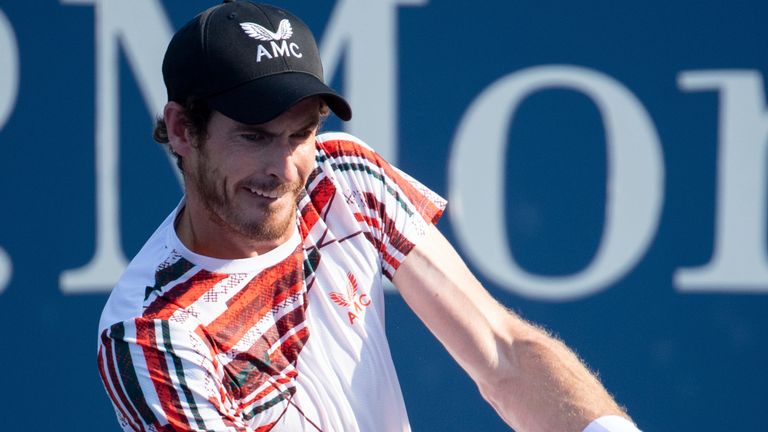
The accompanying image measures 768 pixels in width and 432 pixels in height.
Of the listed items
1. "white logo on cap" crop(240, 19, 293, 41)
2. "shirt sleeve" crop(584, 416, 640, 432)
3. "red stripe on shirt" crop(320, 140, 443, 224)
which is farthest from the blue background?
"shirt sleeve" crop(584, 416, 640, 432)

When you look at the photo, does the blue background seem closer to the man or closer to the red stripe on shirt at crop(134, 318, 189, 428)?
the man

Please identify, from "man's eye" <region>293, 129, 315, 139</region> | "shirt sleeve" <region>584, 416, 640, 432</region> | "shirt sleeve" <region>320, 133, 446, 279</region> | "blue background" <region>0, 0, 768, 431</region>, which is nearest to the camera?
"shirt sleeve" <region>584, 416, 640, 432</region>

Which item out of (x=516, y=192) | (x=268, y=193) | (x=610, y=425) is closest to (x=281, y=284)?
(x=268, y=193)

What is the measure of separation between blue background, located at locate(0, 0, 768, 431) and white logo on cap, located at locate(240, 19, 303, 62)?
4.70 ft

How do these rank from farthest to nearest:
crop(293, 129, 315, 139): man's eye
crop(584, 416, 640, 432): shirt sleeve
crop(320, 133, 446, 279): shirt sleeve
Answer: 1. crop(320, 133, 446, 279): shirt sleeve
2. crop(293, 129, 315, 139): man's eye
3. crop(584, 416, 640, 432): shirt sleeve

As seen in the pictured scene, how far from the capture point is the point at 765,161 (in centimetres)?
323

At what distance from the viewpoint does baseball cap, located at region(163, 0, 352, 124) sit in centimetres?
180

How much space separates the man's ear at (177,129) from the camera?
6.28 feet

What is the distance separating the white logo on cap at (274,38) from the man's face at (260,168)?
3.6 inches

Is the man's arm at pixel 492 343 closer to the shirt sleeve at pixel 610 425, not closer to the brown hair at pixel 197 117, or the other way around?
the shirt sleeve at pixel 610 425

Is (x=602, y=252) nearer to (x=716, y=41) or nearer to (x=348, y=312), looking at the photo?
(x=716, y=41)

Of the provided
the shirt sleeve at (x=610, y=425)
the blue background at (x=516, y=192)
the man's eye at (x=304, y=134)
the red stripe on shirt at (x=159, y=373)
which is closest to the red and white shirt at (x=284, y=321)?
the red stripe on shirt at (x=159, y=373)

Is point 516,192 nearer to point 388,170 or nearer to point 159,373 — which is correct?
A: point 388,170

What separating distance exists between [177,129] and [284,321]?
36 centimetres
